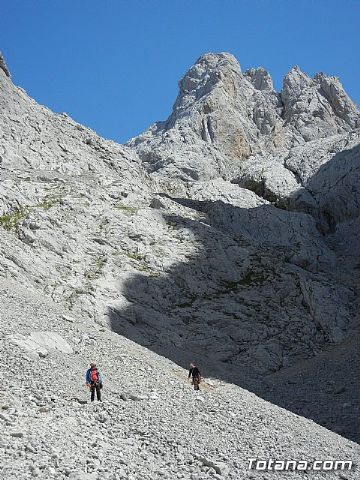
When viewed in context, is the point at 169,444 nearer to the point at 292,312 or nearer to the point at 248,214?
the point at 292,312

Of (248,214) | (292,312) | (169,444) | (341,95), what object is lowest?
(169,444)

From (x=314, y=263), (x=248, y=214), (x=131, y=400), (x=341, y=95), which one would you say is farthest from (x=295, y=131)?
(x=131, y=400)

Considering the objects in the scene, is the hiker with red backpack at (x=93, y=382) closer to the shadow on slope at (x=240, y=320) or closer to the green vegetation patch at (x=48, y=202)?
the shadow on slope at (x=240, y=320)

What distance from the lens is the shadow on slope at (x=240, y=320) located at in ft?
102

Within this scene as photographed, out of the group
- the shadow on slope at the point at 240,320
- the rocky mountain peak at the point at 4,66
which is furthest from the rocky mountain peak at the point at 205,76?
the shadow on slope at the point at 240,320

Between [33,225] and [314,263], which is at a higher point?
[314,263]

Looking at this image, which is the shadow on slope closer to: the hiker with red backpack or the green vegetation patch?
the green vegetation patch

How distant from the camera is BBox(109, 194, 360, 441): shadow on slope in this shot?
3103cm

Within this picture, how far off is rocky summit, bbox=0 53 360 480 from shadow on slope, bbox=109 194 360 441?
0.15 metres

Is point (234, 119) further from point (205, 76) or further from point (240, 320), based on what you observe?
point (240, 320)

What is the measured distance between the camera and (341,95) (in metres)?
109

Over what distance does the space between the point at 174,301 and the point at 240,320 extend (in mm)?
5286

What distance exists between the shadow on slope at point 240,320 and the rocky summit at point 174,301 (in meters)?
0.15

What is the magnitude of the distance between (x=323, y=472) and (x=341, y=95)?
341ft
